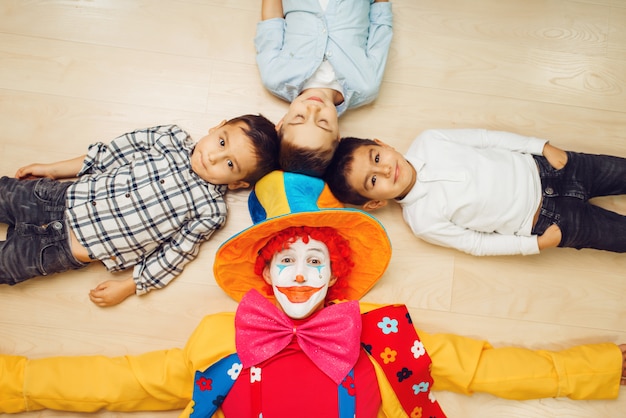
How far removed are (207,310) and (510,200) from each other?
32.6 inches

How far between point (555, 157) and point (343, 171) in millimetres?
579

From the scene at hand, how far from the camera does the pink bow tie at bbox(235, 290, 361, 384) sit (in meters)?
1.17

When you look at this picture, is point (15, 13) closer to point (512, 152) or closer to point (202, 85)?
point (202, 85)

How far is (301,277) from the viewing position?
1174 mm

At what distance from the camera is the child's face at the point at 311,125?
1.27 meters

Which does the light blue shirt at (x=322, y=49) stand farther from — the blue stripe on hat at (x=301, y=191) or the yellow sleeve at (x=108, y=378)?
the yellow sleeve at (x=108, y=378)

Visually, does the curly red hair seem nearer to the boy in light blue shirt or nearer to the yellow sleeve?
the yellow sleeve

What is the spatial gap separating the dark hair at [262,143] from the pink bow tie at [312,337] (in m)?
0.33

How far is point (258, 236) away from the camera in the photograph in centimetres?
119

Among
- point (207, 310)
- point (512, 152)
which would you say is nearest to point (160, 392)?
point (207, 310)

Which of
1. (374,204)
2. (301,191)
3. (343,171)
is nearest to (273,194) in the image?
(301,191)

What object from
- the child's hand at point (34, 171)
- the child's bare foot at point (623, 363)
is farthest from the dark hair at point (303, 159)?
the child's bare foot at point (623, 363)

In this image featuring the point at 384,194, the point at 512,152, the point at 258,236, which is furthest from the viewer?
the point at 512,152

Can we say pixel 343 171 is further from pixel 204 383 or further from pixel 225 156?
pixel 204 383
